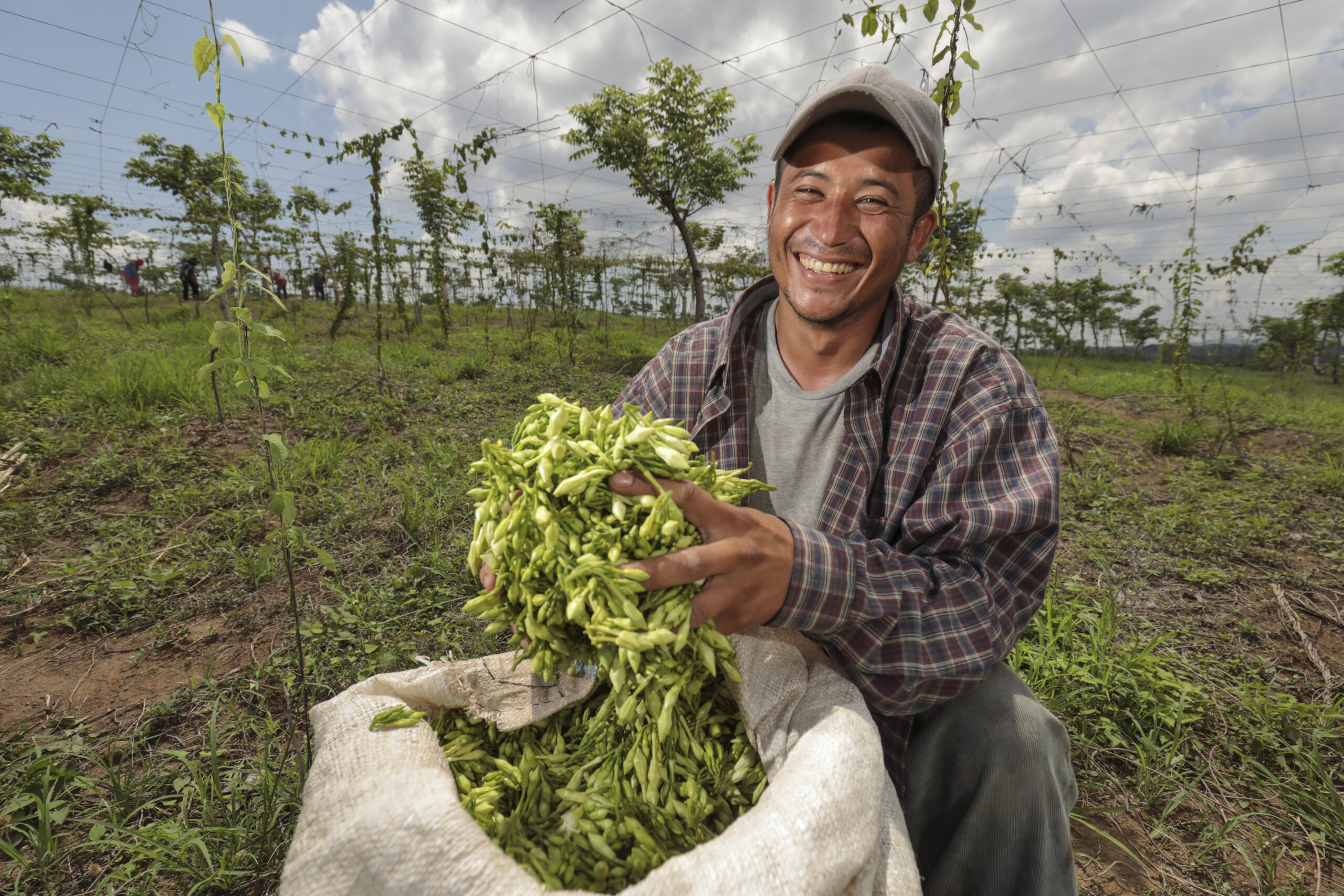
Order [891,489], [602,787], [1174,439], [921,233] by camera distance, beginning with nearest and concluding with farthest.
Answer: [602,787] < [891,489] < [921,233] < [1174,439]

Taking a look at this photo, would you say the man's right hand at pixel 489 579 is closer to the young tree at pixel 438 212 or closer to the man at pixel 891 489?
the man at pixel 891 489

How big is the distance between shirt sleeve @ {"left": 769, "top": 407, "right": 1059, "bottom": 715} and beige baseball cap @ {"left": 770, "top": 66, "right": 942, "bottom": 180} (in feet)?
2.69

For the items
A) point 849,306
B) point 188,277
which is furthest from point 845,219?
point 188,277

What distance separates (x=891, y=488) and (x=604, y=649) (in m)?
0.93

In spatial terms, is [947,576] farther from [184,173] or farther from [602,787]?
[184,173]

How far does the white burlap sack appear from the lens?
3.18 feet

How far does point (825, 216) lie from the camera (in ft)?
5.69

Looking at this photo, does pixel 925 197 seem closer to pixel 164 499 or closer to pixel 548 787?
pixel 548 787

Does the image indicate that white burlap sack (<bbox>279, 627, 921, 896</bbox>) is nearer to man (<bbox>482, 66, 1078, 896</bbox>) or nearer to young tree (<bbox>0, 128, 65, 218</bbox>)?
man (<bbox>482, 66, 1078, 896</bbox>)

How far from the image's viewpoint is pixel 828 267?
176 cm

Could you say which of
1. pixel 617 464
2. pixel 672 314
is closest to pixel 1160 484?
pixel 617 464

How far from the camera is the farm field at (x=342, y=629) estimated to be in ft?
6.06

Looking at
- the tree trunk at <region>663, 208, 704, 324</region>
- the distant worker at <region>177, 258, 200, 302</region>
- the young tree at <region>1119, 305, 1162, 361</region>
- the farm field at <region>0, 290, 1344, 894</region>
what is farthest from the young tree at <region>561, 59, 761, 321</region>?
the young tree at <region>1119, 305, 1162, 361</region>

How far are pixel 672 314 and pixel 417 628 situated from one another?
1827cm
